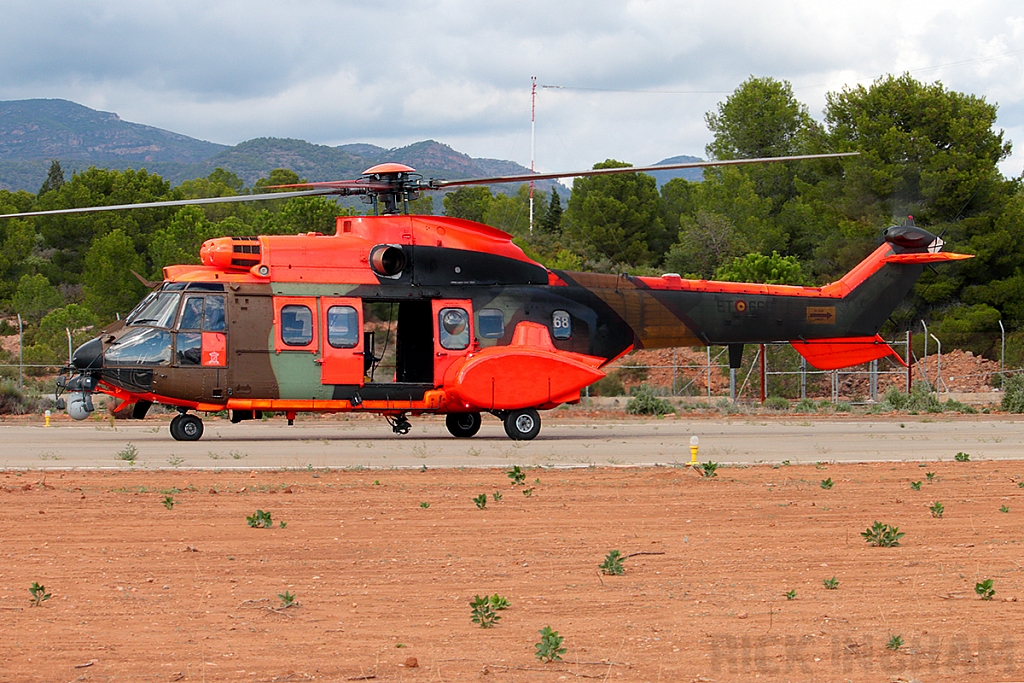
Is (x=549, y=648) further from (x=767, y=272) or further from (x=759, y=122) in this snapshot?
(x=759, y=122)

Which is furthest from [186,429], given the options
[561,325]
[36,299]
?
[36,299]

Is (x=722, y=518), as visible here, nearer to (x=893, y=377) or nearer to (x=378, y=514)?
(x=378, y=514)

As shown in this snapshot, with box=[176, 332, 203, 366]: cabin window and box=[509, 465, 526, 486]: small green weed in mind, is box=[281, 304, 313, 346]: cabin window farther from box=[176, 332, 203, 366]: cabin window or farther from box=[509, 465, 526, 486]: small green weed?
box=[509, 465, 526, 486]: small green weed

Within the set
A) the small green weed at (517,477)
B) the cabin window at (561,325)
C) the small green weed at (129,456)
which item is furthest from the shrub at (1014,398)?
the small green weed at (129,456)

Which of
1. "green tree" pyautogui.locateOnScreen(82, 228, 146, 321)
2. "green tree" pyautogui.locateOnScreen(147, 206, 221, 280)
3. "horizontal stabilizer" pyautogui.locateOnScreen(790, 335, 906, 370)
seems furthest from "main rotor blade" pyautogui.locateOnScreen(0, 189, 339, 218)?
"green tree" pyautogui.locateOnScreen(82, 228, 146, 321)

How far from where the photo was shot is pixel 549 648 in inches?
276

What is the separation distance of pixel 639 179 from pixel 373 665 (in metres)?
72.5

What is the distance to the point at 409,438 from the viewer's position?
2283 centimetres

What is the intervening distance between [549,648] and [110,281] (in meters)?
47.8

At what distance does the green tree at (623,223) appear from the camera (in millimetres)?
73125

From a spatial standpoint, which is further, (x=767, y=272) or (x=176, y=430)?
(x=767, y=272)

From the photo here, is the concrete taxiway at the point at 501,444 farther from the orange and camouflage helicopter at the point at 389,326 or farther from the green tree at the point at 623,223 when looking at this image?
the green tree at the point at 623,223

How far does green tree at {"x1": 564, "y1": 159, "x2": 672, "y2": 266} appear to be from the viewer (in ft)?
240

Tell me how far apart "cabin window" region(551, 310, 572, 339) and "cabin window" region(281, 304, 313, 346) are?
4920 millimetres
